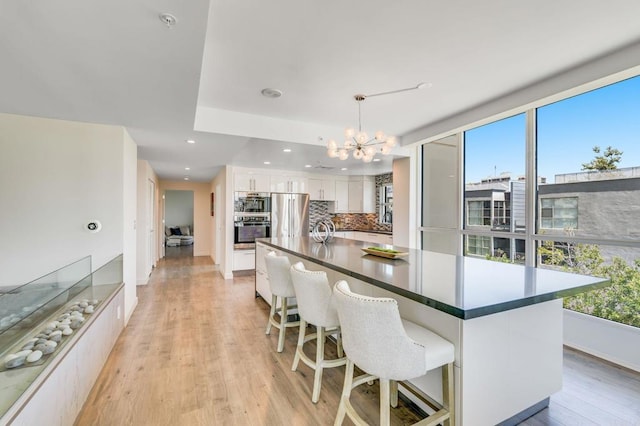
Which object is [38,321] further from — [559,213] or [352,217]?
[352,217]

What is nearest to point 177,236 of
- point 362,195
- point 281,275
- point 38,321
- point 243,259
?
point 243,259

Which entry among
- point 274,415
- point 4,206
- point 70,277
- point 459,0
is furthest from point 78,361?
point 459,0

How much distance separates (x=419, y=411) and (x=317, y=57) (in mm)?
2672

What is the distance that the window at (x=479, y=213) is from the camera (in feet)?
12.9

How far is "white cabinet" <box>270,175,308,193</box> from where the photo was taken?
20.9ft

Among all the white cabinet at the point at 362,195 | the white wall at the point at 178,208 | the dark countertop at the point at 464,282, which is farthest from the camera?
the white wall at the point at 178,208

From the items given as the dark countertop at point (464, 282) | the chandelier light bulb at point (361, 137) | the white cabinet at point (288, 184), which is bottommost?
the dark countertop at point (464, 282)

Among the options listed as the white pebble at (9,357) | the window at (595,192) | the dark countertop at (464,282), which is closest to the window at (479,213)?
the window at (595,192)

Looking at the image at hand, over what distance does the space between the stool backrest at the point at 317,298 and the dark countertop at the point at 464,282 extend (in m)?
0.18

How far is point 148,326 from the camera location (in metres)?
3.29

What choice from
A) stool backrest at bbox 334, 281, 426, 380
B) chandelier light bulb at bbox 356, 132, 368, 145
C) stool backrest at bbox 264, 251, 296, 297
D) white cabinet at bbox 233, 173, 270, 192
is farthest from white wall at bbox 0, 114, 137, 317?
stool backrest at bbox 334, 281, 426, 380

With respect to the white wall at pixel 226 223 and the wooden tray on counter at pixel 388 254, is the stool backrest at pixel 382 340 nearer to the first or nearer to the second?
the wooden tray on counter at pixel 388 254

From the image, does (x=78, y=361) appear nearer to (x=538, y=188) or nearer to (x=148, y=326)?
(x=148, y=326)

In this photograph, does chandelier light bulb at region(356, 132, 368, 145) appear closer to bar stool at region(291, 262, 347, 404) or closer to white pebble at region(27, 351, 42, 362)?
bar stool at region(291, 262, 347, 404)
